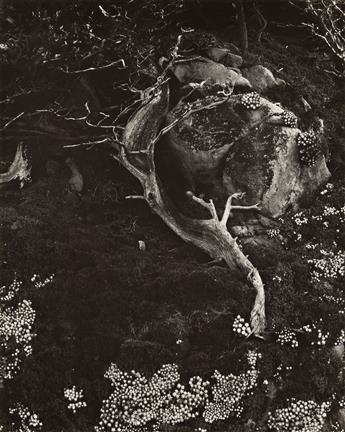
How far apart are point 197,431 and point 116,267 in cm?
372

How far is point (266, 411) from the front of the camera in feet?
28.7

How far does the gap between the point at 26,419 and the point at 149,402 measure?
2.36 m

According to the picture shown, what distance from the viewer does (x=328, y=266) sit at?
10.4m

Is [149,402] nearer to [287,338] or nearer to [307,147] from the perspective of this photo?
[287,338]

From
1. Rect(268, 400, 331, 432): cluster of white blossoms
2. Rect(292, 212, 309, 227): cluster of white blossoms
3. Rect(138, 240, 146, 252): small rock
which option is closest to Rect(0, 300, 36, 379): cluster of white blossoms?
Rect(138, 240, 146, 252): small rock

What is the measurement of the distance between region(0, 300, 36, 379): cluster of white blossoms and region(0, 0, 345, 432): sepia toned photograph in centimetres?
3

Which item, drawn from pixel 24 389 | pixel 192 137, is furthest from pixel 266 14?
pixel 24 389

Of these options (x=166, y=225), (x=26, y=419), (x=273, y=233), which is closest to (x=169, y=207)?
(x=166, y=225)

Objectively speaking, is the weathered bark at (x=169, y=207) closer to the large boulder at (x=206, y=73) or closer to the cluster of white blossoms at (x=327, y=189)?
the large boulder at (x=206, y=73)

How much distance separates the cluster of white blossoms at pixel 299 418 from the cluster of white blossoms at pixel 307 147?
5.82 metres

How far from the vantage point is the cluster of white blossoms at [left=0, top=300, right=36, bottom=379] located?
357 inches

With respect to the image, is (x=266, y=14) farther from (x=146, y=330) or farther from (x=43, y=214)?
(x=146, y=330)

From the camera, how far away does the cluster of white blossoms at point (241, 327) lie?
902 cm

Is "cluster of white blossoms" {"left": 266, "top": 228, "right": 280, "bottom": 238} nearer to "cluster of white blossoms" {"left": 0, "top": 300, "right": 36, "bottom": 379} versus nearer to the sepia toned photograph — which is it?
the sepia toned photograph
